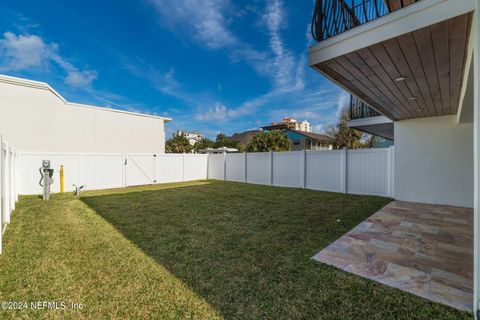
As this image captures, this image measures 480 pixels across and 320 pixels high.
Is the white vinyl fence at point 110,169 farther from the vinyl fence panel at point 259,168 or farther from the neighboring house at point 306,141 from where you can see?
the neighboring house at point 306,141

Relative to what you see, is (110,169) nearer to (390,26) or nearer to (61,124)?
(61,124)

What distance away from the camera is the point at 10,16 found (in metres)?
8.37

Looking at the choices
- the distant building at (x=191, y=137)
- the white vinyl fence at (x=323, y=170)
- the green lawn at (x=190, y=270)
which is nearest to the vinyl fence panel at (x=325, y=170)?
the white vinyl fence at (x=323, y=170)

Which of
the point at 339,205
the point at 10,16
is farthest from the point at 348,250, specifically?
the point at 10,16

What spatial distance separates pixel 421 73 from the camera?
9.95 feet

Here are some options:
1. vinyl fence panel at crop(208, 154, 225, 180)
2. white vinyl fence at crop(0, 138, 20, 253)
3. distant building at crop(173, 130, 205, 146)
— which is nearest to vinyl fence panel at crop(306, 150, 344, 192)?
vinyl fence panel at crop(208, 154, 225, 180)

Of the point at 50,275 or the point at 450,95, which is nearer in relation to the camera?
the point at 50,275

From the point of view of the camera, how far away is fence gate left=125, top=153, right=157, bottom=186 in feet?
35.9

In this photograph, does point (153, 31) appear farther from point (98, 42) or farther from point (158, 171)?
point (158, 171)

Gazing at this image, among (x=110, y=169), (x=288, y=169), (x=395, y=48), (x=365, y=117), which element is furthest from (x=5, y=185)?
(x=365, y=117)

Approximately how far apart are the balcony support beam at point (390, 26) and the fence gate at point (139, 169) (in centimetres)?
1044

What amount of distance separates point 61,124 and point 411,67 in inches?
577

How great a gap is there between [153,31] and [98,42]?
2.91 metres

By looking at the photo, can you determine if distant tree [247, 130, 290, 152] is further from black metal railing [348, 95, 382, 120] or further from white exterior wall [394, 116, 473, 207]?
white exterior wall [394, 116, 473, 207]
